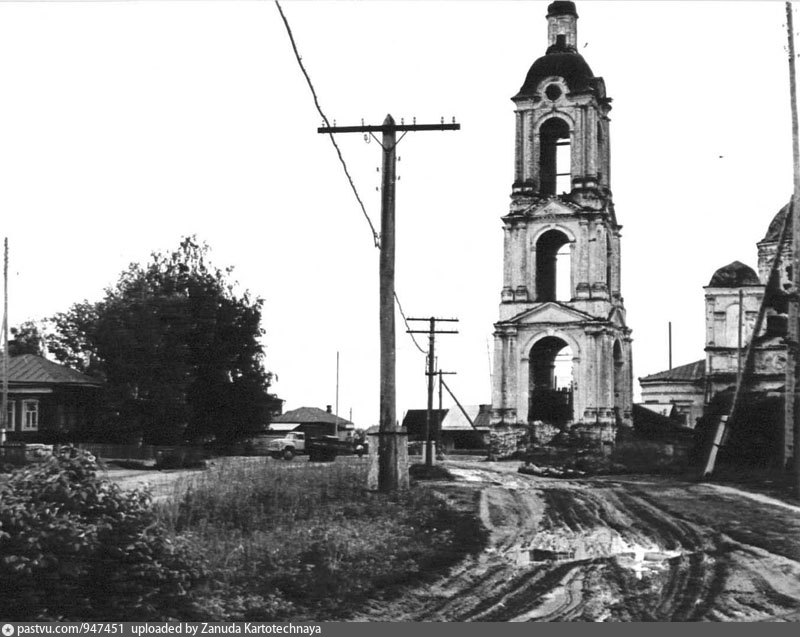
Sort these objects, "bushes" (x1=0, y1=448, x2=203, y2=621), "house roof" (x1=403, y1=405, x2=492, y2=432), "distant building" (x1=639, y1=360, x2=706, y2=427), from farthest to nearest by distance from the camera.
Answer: "house roof" (x1=403, y1=405, x2=492, y2=432) < "distant building" (x1=639, y1=360, x2=706, y2=427) < "bushes" (x1=0, y1=448, x2=203, y2=621)

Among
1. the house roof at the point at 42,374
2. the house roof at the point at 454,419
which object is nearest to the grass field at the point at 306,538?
the house roof at the point at 42,374

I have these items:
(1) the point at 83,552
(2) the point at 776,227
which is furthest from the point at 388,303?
(2) the point at 776,227

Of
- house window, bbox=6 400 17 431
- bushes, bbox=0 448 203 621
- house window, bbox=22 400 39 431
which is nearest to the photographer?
bushes, bbox=0 448 203 621

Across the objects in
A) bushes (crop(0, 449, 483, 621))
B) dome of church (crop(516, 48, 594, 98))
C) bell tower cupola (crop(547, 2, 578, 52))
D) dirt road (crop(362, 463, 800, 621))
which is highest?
bell tower cupola (crop(547, 2, 578, 52))

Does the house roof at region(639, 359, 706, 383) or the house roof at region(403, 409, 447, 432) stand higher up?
the house roof at region(639, 359, 706, 383)

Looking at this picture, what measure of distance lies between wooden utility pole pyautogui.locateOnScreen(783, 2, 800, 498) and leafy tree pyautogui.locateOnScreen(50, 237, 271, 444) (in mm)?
18711

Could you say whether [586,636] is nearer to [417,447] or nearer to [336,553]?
[336,553]

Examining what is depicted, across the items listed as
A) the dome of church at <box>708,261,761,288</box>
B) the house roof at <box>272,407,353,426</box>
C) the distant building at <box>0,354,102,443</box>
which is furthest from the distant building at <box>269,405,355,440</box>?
the distant building at <box>0,354,102,443</box>

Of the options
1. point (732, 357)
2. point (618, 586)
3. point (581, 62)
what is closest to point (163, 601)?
point (618, 586)

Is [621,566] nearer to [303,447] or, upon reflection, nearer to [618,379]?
[618,379]

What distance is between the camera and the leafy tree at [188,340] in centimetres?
3659

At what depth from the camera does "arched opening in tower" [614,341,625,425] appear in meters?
45.8

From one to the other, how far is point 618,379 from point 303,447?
1469 cm

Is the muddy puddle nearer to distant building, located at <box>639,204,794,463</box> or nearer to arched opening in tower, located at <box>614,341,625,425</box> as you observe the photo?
distant building, located at <box>639,204,794,463</box>
